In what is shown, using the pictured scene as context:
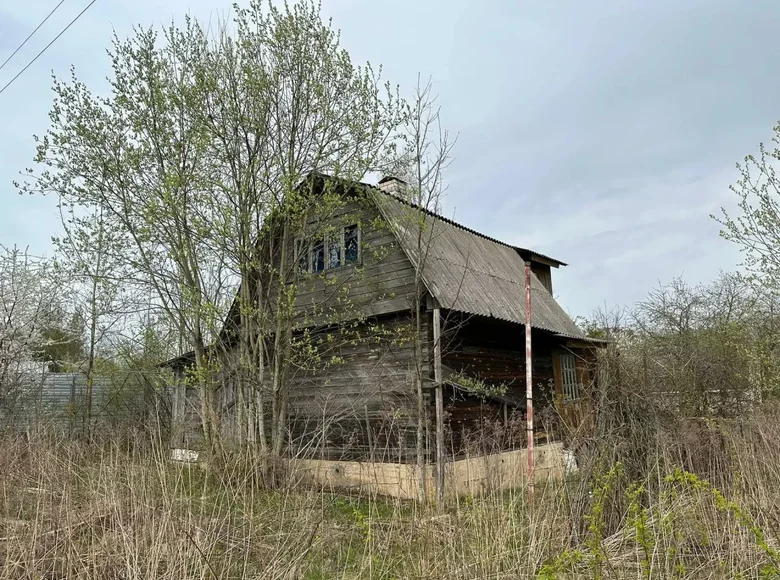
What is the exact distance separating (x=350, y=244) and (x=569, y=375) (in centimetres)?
736

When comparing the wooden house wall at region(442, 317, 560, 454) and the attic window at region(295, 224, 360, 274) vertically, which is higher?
the attic window at region(295, 224, 360, 274)

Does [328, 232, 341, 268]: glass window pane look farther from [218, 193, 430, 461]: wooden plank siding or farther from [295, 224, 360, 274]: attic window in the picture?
[218, 193, 430, 461]: wooden plank siding

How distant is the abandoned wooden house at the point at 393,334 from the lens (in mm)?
9781

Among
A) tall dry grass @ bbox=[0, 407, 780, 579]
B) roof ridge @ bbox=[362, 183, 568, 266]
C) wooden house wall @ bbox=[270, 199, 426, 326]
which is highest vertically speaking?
roof ridge @ bbox=[362, 183, 568, 266]

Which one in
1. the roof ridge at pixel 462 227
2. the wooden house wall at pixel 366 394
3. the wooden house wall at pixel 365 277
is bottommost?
the wooden house wall at pixel 366 394

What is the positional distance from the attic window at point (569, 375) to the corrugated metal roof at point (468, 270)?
799mm

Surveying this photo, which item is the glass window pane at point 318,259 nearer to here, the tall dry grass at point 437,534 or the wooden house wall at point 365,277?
the wooden house wall at point 365,277

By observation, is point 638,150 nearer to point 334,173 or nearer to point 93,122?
point 334,173

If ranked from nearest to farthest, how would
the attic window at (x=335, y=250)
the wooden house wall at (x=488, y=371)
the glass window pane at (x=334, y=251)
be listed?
the wooden house wall at (x=488, y=371) → the attic window at (x=335, y=250) → the glass window pane at (x=334, y=251)

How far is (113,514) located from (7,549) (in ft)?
2.54

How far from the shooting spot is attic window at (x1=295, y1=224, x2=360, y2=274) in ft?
37.4

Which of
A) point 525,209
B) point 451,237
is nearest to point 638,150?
point 451,237

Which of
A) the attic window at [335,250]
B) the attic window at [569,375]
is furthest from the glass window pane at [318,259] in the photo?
the attic window at [569,375]

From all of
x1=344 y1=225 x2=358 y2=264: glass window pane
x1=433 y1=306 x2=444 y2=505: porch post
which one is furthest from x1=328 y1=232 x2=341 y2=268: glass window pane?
x1=433 y1=306 x2=444 y2=505: porch post
